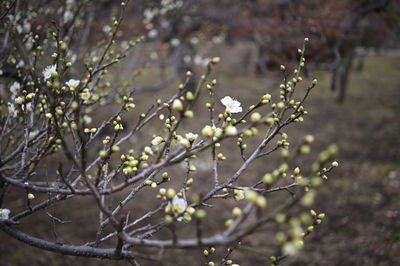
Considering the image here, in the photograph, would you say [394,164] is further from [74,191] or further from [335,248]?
[74,191]

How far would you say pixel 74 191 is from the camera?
1.41m

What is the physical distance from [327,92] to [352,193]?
8092 mm

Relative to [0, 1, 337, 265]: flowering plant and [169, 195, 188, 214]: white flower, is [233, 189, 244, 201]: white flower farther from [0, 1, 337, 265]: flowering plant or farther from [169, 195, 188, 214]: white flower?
[169, 195, 188, 214]: white flower

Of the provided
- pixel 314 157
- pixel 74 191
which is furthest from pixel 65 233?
pixel 314 157

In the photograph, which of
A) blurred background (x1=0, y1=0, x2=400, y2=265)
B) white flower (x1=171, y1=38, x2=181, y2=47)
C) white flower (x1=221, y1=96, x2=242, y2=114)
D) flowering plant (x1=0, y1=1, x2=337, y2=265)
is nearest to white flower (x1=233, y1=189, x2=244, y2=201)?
flowering plant (x1=0, y1=1, x2=337, y2=265)

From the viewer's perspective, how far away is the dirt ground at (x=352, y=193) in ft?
18.3

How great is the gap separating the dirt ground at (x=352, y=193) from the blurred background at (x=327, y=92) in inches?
0.8

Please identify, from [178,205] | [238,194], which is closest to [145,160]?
[178,205]

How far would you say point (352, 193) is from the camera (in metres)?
7.58

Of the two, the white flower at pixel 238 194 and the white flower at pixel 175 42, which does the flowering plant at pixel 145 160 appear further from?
the white flower at pixel 175 42

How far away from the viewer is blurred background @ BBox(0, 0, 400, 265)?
573cm

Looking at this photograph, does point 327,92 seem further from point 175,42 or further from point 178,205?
point 178,205

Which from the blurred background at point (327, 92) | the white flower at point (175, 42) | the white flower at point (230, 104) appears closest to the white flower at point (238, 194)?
the blurred background at point (327, 92)

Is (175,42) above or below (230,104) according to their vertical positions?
above
